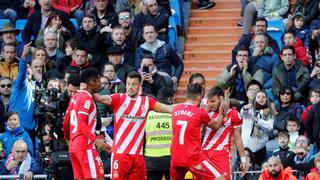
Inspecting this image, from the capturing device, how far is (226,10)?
2873 cm

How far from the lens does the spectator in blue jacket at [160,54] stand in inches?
1018

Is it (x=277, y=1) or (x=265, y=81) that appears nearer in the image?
(x=265, y=81)

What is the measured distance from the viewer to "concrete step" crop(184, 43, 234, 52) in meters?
27.9

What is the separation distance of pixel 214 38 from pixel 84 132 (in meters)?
8.53

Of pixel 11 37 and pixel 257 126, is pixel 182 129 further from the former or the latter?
pixel 11 37

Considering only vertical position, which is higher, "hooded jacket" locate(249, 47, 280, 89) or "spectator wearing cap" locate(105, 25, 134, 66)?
"spectator wearing cap" locate(105, 25, 134, 66)

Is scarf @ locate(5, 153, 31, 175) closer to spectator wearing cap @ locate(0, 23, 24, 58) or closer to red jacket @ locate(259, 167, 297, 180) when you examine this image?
spectator wearing cap @ locate(0, 23, 24, 58)

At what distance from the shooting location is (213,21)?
28.6 m

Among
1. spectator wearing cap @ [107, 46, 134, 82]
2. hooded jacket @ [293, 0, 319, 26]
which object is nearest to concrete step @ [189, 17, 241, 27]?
hooded jacket @ [293, 0, 319, 26]

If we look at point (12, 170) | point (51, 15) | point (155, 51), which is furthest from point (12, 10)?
point (12, 170)

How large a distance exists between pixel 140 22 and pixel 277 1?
285 cm

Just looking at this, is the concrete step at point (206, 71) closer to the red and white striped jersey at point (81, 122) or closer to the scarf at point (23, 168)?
the scarf at point (23, 168)

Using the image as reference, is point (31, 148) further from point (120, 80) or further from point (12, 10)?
point (12, 10)

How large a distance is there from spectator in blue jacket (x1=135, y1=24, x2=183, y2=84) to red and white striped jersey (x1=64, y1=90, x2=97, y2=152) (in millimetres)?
5576
